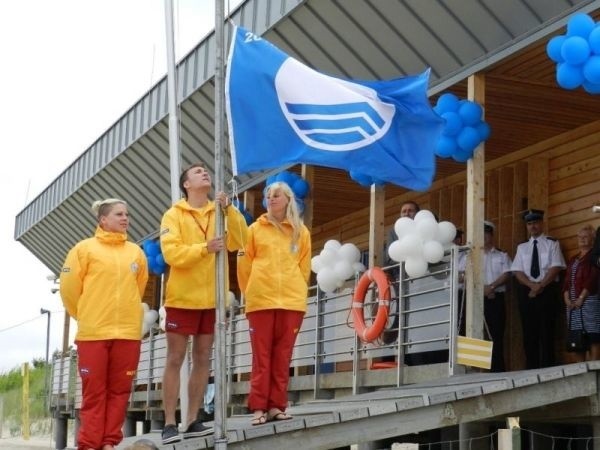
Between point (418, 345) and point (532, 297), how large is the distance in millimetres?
1428

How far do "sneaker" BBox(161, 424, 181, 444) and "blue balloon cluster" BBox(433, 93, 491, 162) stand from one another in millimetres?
4354

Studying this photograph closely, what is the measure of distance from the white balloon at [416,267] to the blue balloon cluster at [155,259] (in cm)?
790

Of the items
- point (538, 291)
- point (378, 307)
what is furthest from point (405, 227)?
point (538, 291)

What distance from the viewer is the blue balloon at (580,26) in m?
8.39

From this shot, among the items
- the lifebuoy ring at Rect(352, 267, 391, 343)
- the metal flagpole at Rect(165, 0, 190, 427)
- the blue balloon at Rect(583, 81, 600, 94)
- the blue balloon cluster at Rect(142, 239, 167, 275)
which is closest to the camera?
the blue balloon at Rect(583, 81, 600, 94)

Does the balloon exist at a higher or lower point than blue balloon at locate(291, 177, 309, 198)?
lower

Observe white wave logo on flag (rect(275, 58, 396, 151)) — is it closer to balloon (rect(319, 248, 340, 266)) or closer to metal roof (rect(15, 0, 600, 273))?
metal roof (rect(15, 0, 600, 273))

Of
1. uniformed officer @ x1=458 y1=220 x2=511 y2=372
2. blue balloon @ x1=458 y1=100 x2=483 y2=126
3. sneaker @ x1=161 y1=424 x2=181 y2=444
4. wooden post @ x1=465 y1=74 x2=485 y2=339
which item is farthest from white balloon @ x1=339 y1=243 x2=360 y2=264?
sneaker @ x1=161 y1=424 x2=181 y2=444

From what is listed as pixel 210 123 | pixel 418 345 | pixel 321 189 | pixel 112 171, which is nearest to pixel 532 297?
pixel 418 345

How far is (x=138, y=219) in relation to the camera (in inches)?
814

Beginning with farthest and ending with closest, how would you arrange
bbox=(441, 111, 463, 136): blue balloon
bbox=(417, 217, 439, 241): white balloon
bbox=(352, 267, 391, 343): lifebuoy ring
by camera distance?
bbox=(352, 267, 391, 343): lifebuoy ring
bbox=(417, 217, 439, 241): white balloon
bbox=(441, 111, 463, 136): blue balloon

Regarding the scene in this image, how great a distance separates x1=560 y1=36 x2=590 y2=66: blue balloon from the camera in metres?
8.31

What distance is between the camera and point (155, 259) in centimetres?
1805

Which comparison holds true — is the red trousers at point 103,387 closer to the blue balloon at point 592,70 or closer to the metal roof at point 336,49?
the blue balloon at point 592,70
